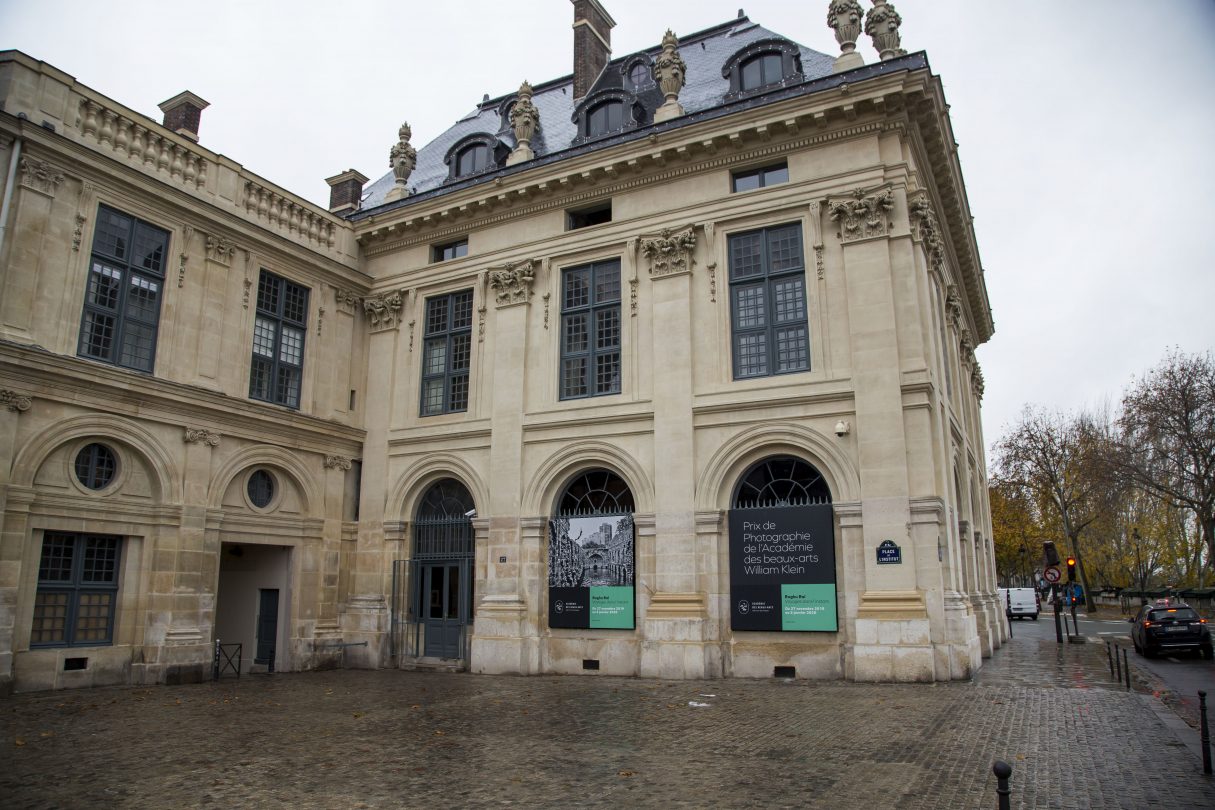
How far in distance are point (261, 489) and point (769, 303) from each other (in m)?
14.4

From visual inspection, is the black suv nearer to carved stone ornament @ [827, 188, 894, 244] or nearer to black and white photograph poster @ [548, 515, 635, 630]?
carved stone ornament @ [827, 188, 894, 244]

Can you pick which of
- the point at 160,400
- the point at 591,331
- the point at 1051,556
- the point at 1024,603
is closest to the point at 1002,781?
the point at 591,331

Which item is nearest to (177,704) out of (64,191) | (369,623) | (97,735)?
(97,735)

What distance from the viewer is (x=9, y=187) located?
54.3 feet

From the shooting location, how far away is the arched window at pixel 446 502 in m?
22.9

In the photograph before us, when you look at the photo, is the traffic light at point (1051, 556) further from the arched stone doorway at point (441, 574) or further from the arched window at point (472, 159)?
the arched window at point (472, 159)

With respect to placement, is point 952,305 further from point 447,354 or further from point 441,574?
point 441,574

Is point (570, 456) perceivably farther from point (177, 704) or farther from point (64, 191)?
point (64, 191)

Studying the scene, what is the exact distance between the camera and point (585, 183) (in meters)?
22.3

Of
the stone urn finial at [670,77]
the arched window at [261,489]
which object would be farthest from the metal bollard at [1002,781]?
the arched window at [261,489]

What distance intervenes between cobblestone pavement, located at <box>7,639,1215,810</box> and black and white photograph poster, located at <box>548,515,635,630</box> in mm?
3452

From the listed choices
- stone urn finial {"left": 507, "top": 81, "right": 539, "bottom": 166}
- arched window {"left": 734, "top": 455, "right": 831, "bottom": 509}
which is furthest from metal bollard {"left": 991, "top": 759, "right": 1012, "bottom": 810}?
stone urn finial {"left": 507, "top": 81, "right": 539, "bottom": 166}

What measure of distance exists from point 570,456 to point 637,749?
11.4 m

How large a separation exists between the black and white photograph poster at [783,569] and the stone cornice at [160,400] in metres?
12.3
